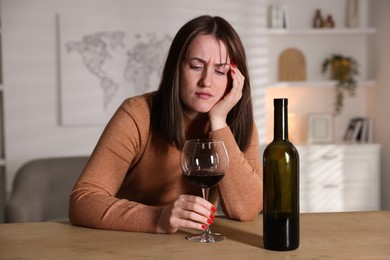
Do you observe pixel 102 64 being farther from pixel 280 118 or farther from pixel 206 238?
pixel 280 118

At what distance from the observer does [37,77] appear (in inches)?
176

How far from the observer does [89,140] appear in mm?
4547

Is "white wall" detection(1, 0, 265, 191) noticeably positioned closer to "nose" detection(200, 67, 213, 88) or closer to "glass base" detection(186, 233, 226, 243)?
"nose" detection(200, 67, 213, 88)

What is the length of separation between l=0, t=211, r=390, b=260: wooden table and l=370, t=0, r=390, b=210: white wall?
3.47m

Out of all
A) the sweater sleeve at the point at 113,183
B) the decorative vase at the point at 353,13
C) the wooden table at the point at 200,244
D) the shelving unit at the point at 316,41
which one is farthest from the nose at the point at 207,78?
the decorative vase at the point at 353,13

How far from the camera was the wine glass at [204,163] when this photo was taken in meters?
1.39

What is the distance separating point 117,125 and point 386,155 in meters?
3.62

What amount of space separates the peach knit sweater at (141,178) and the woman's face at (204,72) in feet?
0.44

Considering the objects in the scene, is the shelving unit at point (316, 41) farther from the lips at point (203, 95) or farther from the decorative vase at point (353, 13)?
the lips at point (203, 95)

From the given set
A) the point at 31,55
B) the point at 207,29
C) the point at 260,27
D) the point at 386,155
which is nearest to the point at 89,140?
the point at 31,55

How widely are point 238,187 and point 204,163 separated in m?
0.39

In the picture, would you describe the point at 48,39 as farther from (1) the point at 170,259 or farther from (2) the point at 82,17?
(1) the point at 170,259

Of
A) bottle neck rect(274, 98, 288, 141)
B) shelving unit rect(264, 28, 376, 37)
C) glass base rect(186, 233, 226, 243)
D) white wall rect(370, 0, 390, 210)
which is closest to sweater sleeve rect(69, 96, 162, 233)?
glass base rect(186, 233, 226, 243)

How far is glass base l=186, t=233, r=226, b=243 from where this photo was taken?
1.38 m
